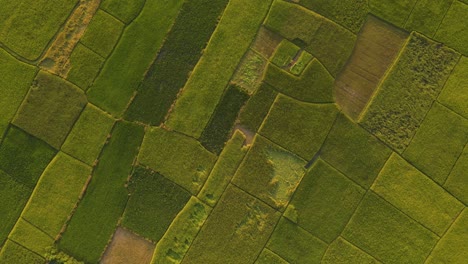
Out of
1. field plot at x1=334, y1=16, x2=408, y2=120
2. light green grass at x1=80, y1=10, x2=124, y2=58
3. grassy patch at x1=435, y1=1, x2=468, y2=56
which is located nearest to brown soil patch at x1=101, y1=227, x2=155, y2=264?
light green grass at x1=80, y1=10, x2=124, y2=58

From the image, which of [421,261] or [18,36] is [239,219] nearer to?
[421,261]

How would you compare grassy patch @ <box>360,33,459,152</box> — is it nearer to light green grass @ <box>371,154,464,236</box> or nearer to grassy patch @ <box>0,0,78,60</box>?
light green grass @ <box>371,154,464,236</box>

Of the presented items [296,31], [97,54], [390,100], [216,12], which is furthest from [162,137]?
[390,100]

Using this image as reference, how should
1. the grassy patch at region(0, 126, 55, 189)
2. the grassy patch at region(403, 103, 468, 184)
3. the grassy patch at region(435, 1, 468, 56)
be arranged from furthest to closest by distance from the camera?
the grassy patch at region(0, 126, 55, 189), the grassy patch at region(403, 103, 468, 184), the grassy patch at region(435, 1, 468, 56)

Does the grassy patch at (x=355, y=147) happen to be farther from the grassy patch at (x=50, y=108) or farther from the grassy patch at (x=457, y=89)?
the grassy patch at (x=50, y=108)

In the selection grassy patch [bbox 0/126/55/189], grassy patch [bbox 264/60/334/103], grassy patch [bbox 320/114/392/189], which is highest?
grassy patch [bbox 264/60/334/103]

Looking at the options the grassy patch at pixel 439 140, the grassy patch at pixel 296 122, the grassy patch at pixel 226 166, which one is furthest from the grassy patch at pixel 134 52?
the grassy patch at pixel 439 140

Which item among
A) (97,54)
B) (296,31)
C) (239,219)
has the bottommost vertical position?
(239,219)
